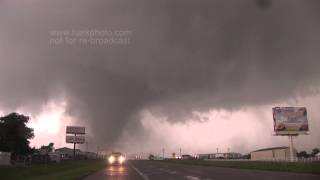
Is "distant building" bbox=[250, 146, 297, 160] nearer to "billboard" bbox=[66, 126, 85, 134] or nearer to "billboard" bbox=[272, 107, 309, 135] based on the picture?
Answer: "billboard" bbox=[272, 107, 309, 135]

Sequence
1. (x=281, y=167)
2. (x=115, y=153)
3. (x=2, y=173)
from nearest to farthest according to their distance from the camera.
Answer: (x=2, y=173), (x=281, y=167), (x=115, y=153)

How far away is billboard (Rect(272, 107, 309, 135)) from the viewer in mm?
105562

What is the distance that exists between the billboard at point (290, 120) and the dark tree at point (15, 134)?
74.9 m

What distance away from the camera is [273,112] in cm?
10700

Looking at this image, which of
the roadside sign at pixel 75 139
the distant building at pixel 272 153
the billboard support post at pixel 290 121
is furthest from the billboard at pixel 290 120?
the roadside sign at pixel 75 139

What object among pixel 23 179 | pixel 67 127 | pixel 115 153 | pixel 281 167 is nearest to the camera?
pixel 23 179

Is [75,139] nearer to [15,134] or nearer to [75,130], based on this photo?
[75,130]

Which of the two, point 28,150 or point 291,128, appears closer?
point 291,128

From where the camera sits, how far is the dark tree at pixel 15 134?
5276 inches

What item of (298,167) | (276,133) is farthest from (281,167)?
(276,133)

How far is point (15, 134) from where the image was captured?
13925cm

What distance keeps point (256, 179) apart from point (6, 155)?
68738 mm

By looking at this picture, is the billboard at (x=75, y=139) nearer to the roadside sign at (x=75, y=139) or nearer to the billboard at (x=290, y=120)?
the roadside sign at (x=75, y=139)

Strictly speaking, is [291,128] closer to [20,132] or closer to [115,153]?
[115,153]
